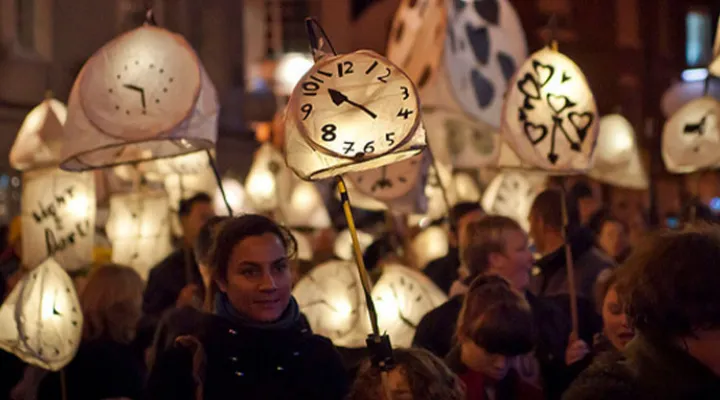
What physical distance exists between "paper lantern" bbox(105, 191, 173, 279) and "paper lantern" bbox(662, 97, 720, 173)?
13.1ft

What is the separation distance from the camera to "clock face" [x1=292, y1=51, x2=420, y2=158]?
4.71 m

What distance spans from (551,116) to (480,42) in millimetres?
2798

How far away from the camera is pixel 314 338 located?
4.66 m

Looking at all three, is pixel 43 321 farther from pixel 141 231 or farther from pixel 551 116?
pixel 141 231

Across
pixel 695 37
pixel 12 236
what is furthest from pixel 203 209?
pixel 695 37

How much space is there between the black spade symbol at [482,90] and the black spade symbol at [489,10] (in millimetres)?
594

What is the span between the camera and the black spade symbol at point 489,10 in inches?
411

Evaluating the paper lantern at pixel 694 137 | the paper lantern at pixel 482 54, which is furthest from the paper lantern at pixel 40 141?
the paper lantern at pixel 694 137

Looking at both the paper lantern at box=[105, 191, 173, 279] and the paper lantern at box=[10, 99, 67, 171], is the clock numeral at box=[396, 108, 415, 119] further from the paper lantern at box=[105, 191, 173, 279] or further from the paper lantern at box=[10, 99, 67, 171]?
the paper lantern at box=[105, 191, 173, 279]

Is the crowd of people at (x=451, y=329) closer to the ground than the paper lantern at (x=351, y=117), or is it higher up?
closer to the ground

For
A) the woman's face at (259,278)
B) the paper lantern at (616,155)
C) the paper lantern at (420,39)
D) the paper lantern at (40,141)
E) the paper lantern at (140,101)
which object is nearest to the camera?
the woman's face at (259,278)

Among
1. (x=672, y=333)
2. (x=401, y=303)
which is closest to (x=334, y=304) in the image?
(x=401, y=303)

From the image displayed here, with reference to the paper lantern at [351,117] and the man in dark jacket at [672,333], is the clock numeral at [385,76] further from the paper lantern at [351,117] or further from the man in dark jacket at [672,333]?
the man in dark jacket at [672,333]

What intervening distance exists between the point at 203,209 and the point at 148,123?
2.02 metres
